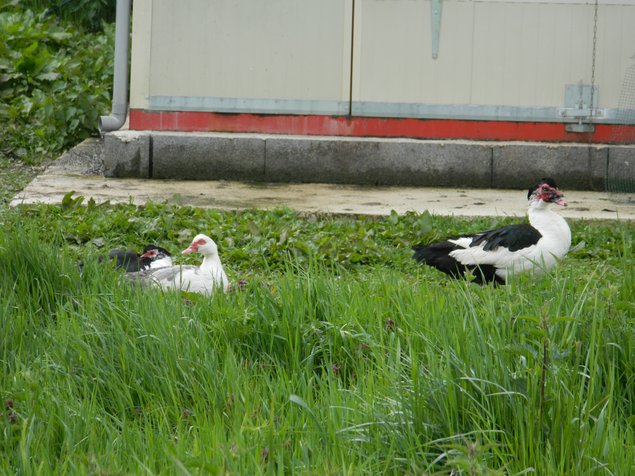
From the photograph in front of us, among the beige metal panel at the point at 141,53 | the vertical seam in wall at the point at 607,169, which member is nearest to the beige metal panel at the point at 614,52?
the vertical seam in wall at the point at 607,169

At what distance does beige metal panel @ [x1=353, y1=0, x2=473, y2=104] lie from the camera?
9516 millimetres

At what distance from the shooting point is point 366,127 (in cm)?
971

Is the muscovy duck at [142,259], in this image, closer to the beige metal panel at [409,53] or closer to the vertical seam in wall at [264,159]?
the vertical seam in wall at [264,159]

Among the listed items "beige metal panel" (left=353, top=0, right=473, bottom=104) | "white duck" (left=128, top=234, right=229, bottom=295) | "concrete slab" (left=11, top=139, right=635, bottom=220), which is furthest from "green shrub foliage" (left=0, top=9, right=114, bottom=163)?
"white duck" (left=128, top=234, right=229, bottom=295)

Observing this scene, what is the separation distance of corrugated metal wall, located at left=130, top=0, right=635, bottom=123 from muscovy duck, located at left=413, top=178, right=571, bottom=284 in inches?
140

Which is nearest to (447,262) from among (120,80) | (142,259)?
(142,259)

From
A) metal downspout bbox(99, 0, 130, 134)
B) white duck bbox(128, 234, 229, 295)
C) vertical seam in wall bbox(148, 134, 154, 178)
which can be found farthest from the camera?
metal downspout bbox(99, 0, 130, 134)

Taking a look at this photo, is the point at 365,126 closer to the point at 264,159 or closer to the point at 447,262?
the point at 264,159

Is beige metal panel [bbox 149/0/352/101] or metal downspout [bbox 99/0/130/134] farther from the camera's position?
metal downspout [bbox 99/0/130/134]

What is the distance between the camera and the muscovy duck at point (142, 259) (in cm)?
611

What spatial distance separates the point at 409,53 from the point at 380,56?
0.24 meters

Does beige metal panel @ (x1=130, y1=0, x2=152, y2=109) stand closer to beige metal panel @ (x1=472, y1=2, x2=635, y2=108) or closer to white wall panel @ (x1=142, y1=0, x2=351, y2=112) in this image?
white wall panel @ (x1=142, y1=0, x2=351, y2=112)

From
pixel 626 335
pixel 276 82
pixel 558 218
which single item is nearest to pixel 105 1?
pixel 276 82

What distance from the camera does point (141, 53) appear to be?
9.65 m
